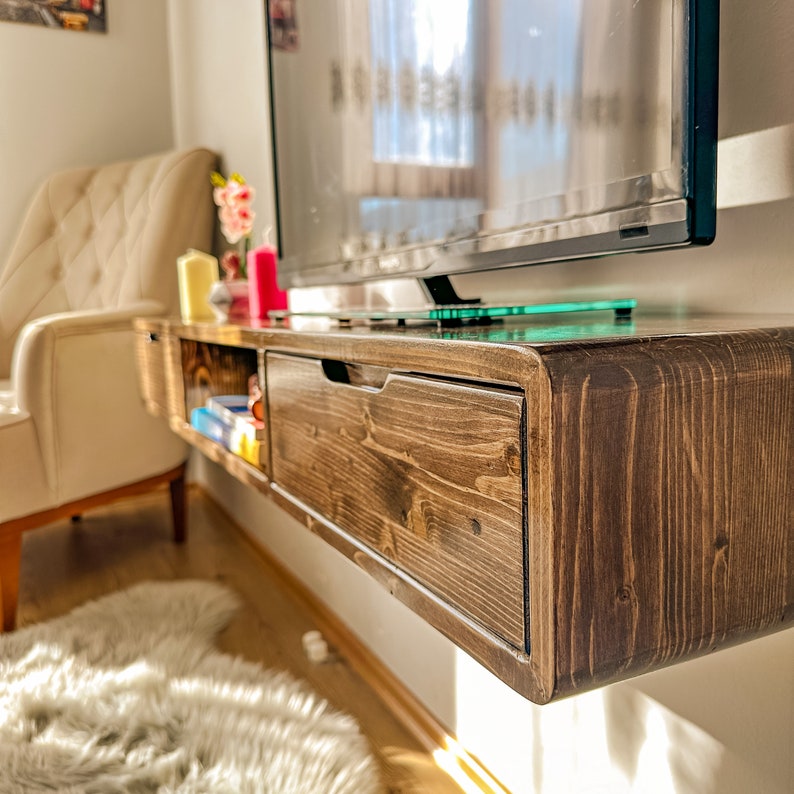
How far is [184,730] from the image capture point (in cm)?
117

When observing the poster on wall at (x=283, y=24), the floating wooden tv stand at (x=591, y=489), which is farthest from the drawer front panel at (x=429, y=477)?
the poster on wall at (x=283, y=24)

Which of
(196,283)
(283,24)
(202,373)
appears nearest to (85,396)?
(196,283)

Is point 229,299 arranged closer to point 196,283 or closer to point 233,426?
point 196,283

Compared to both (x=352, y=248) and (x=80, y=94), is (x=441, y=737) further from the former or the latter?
(x=80, y=94)

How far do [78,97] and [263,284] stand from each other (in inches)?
64.1

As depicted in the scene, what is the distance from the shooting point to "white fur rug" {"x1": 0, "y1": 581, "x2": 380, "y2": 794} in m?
1.06

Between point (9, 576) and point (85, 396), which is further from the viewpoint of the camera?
point (85, 396)

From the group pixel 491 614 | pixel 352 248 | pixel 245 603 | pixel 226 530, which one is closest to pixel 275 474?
pixel 352 248

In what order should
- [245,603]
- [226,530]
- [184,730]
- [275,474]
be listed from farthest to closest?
[226,530] < [245,603] < [184,730] < [275,474]

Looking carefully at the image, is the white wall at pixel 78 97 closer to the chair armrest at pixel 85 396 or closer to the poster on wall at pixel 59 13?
the poster on wall at pixel 59 13

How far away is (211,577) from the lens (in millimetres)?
1920

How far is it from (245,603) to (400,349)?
131 centimetres

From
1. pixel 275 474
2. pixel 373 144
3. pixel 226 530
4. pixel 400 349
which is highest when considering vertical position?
pixel 373 144

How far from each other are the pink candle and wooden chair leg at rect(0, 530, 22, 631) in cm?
72
